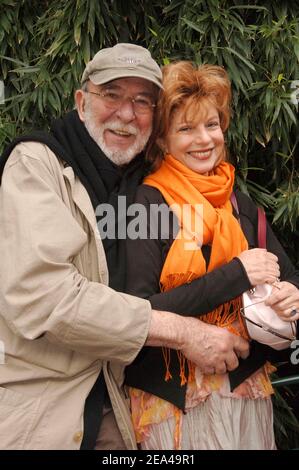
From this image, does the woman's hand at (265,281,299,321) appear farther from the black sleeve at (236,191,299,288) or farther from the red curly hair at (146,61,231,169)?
the red curly hair at (146,61,231,169)

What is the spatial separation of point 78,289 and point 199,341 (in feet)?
1.45

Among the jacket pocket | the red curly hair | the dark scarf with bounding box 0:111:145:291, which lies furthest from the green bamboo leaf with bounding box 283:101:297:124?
the jacket pocket

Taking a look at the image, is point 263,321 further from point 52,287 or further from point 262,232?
point 52,287

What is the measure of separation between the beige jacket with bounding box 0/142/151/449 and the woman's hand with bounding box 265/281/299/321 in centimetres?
43

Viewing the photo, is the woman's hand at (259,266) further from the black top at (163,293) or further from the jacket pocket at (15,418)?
the jacket pocket at (15,418)

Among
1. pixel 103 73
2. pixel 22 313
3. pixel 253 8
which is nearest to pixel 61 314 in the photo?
pixel 22 313

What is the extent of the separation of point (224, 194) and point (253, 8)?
3.91 feet

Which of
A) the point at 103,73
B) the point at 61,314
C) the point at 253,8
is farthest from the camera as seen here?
the point at 253,8

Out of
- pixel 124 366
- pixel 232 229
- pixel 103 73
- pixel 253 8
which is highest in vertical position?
pixel 253 8

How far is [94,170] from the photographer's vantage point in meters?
2.36

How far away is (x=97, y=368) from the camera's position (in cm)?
229

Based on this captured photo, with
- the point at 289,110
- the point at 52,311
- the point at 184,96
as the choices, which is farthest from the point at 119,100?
the point at 289,110

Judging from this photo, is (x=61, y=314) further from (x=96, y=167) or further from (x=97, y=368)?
(x=96, y=167)
